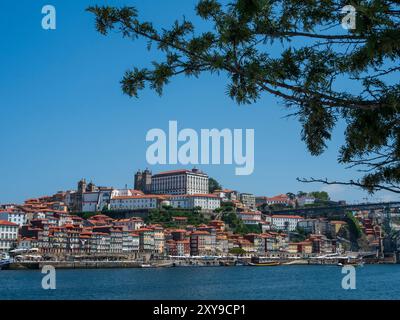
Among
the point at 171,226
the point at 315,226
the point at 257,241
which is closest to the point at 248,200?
the point at 315,226

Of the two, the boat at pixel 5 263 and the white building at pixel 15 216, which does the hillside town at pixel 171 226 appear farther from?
the boat at pixel 5 263

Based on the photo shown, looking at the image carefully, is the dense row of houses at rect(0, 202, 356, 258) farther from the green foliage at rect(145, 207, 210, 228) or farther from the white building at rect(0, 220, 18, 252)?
the green foliage at rect(145, 207, 210, 228)

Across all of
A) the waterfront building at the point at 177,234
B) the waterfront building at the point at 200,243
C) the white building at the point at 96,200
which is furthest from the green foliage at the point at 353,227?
the white building at the point at 96,200

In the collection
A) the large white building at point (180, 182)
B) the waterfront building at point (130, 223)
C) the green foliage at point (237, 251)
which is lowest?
the green foliage at point (237, 251)

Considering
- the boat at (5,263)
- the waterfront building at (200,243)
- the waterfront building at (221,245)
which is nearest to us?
the boat at (5,263)

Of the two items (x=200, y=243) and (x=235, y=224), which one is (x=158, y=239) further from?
(x=235, y=224)
